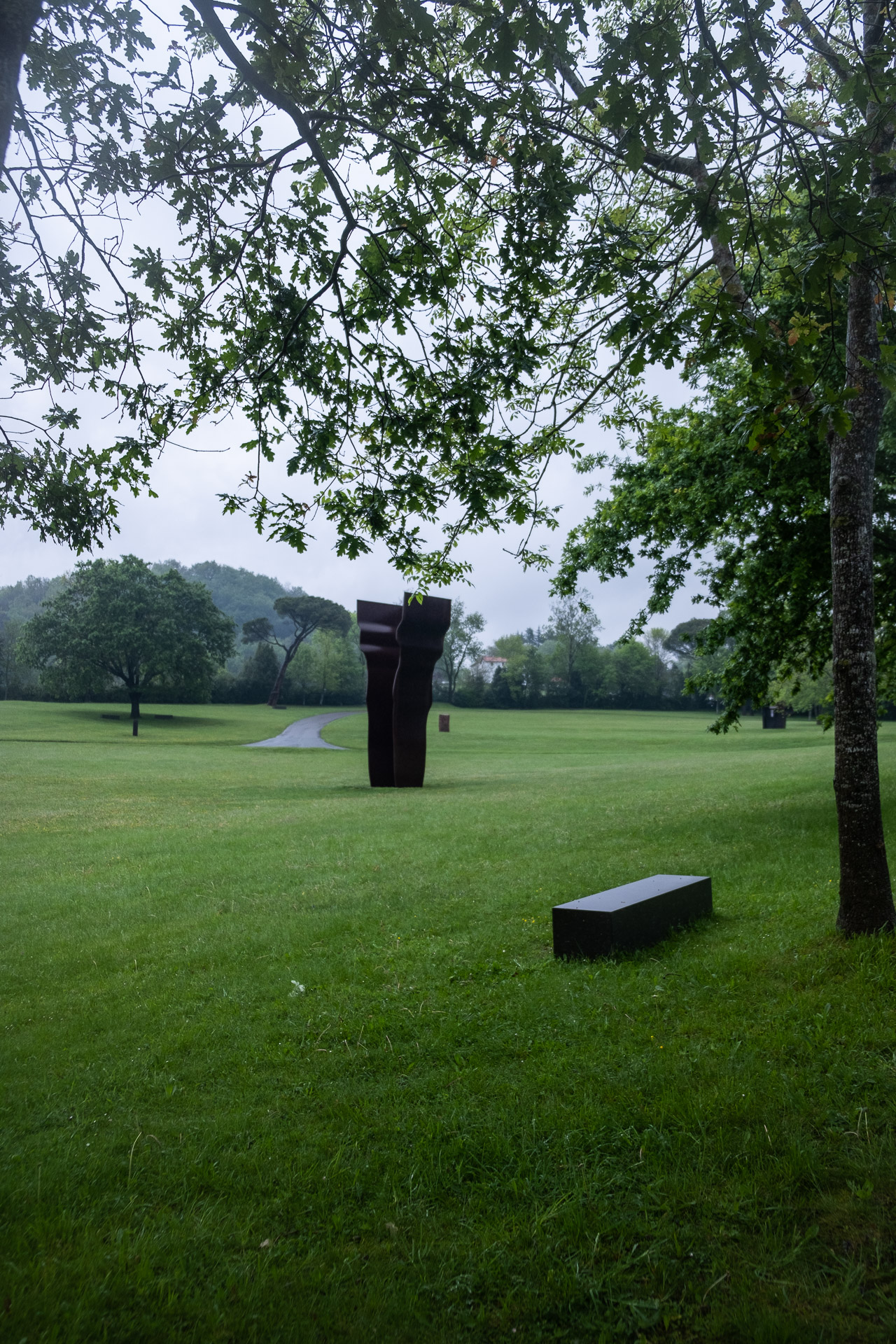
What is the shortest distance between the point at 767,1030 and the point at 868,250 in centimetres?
503

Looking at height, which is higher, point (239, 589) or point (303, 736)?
point (239, 589)

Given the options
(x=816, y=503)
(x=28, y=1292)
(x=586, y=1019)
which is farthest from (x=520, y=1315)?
(x=816, y=503)

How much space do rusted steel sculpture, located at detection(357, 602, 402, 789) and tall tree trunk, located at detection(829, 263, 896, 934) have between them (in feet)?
61.3

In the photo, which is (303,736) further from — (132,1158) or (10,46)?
(10,46)

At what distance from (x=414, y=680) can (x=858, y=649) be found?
18.9m

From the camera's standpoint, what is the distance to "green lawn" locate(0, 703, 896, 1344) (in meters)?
3.21

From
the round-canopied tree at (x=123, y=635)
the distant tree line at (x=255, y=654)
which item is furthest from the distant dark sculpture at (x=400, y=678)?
the round-canopied tree at (x=123, y=635)

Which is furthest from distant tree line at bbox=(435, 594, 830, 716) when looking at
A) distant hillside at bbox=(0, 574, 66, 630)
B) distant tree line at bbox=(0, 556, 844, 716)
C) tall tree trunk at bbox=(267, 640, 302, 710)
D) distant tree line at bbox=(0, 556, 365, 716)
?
distant hillside at bbox=(0, 574, 66, 630)

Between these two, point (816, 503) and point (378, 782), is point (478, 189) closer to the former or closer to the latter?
point (816, 503)

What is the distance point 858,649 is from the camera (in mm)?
6867

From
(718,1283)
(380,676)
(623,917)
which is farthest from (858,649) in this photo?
(380,676)

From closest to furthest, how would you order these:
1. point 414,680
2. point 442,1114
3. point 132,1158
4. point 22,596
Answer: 1. point 132,1158
2. point 442,1114
3. point 414,680
4. point 22,596

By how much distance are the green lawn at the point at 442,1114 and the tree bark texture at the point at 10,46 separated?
5.27 m

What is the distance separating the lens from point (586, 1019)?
19.1ft
